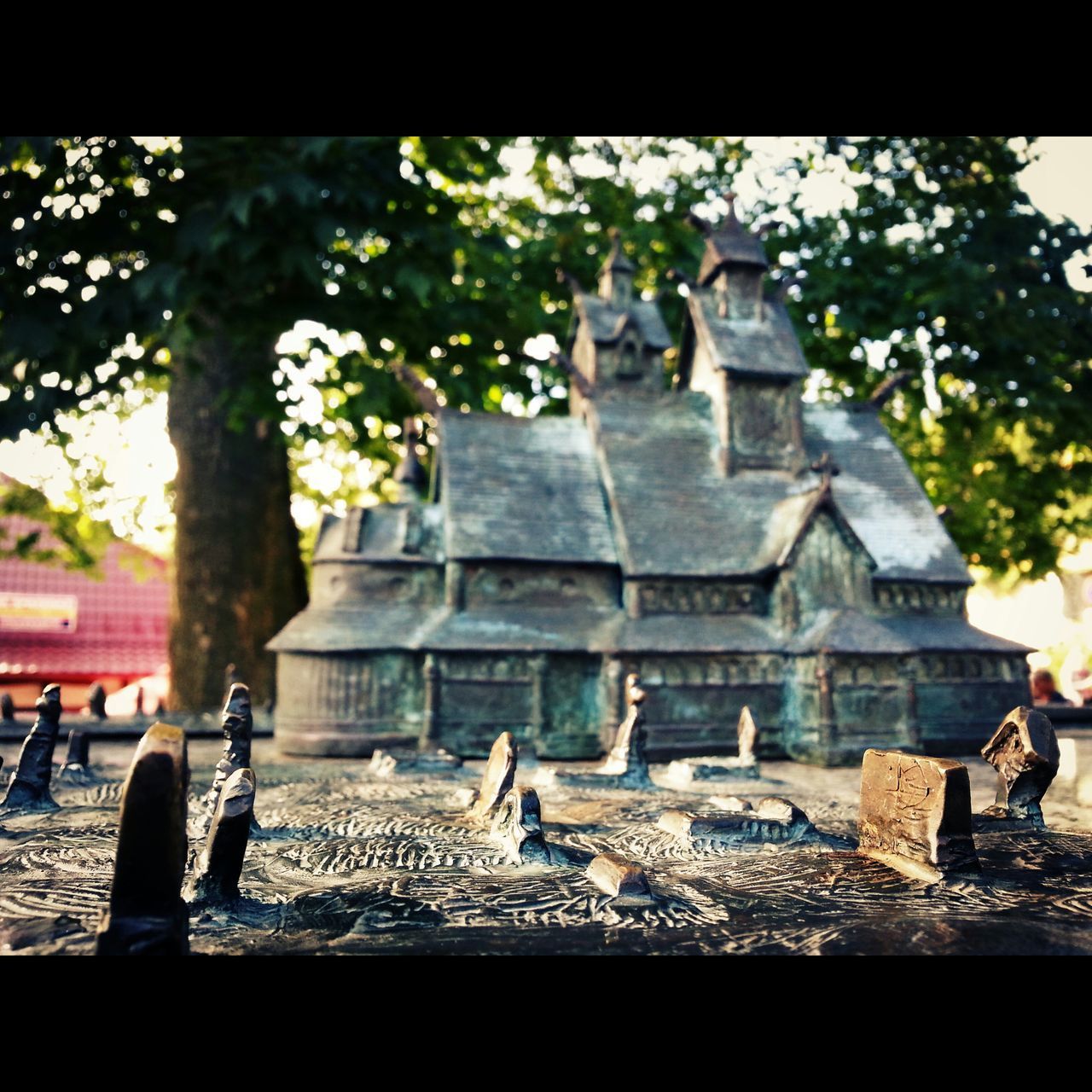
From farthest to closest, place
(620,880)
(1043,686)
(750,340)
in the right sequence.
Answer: (1043,686) → (750,340) → (620,880)

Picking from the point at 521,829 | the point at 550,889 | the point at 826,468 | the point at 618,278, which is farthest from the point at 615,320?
the point at 550,889

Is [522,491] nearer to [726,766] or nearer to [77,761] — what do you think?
[726,766]

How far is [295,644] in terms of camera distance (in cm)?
1482

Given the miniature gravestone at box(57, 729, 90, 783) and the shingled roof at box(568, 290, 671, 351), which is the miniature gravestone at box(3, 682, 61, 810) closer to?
the miniature gravestone at box(57, 729, 90, 783)

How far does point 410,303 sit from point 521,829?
13.4m

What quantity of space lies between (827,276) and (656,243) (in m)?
5.41

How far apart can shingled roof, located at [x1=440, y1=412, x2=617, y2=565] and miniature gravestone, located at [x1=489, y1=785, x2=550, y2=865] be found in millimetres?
7713

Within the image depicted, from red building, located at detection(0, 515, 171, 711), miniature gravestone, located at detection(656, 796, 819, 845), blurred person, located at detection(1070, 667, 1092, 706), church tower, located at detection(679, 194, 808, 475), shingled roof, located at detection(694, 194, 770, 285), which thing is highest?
shingled roof, located at detection(694, 194, 770, 285)

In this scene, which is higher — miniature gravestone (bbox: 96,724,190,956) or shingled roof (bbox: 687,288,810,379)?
shingled roof (bbox: 687,288,810,379)

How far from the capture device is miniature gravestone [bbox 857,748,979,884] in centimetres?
685

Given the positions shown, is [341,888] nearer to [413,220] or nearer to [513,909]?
[513,909]

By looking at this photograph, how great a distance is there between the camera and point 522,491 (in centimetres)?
1675

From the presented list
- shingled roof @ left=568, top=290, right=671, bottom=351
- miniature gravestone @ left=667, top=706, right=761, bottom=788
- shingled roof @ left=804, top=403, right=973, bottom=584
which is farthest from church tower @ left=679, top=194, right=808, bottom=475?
miniature gravestone @ left=667, top=706, right=761, bottom=788

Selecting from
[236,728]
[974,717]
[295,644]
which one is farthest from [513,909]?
[974,717]
